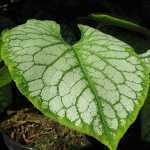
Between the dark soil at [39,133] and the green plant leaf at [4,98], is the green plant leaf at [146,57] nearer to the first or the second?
the dark soil at [39,133]

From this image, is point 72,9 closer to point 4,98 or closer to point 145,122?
point 4,98

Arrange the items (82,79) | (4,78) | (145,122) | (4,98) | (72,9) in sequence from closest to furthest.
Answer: (82,79) < (4,78) < (145,122) < (4,98) < (72,9)

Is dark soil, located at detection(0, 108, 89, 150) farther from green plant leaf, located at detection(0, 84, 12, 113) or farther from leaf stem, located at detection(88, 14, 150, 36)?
leaf stem, located at detection(88, 14, 150, 36)

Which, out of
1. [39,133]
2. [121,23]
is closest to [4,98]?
[39,133]

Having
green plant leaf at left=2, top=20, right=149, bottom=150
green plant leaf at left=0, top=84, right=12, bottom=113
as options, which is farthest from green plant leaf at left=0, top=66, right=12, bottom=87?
green plant leaf at left=0, top=84, right=12, bottom=113

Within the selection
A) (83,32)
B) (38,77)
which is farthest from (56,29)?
(38,77)

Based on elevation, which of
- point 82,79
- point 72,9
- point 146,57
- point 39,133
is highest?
point 82,79

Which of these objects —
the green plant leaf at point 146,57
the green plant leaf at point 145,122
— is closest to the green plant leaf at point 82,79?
the green plant leaf at point 146,57

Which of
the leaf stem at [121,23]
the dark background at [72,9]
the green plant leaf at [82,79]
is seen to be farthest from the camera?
the dark background at [72,9]
